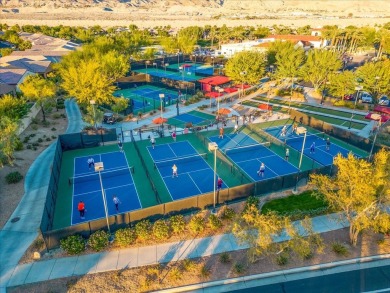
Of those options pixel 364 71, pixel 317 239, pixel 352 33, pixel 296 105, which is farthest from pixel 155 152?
pixel 352 33

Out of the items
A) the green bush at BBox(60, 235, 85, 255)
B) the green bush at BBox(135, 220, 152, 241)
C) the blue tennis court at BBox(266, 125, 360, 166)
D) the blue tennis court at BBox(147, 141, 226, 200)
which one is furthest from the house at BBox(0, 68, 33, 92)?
the blue tennis court at BBox(266, 125, 360, 166)

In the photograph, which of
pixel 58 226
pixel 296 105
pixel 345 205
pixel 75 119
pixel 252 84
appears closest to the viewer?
pixel 345 205

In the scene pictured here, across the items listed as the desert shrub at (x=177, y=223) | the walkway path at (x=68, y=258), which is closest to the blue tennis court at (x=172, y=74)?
the walkway path at (x=68, y=258)

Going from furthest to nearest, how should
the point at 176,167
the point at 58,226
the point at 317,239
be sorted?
1. the point at 176,167
2. the point at 58,226
3. the point at 317,239

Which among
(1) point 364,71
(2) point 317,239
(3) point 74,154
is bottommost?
(3) point 74,154

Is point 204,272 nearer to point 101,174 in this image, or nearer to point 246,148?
point 101,174

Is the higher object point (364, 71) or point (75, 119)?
point (364, 71)

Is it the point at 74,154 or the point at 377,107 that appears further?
the point at 377,107

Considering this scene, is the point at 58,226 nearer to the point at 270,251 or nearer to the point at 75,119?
the point at 270,251

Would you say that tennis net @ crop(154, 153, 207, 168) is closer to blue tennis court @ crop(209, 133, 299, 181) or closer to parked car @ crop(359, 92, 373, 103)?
blue tennis court @ crop(209, 133, 299, 181)
